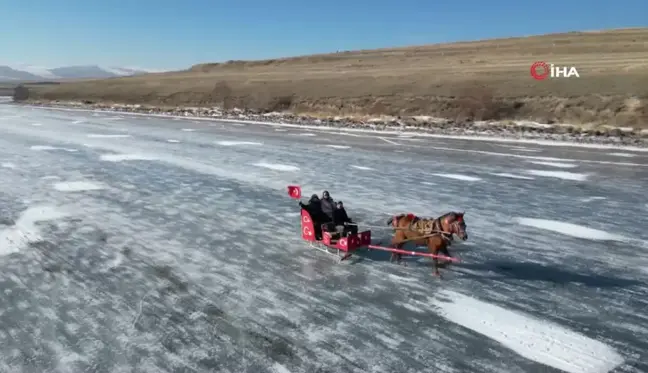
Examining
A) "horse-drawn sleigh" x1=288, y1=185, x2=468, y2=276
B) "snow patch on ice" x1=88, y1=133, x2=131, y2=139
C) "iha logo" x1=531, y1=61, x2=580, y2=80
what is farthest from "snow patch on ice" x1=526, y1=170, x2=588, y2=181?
"iha logo" x1=531, y1=61, x2=580, y2=80

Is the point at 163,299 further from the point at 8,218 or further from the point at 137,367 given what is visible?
the point at 8,218

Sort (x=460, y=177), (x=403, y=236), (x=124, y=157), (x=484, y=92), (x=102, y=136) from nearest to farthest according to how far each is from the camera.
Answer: (x=403, y=236), (x=460, y=177), (x=124, y=157), (x=102, y=136), (x=484, y=92)

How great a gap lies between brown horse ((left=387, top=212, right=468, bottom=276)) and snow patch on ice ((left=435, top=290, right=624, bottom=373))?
72 centimetres

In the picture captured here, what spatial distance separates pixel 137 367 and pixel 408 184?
890 cm

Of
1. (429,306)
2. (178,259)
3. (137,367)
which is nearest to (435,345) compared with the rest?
(429,306)

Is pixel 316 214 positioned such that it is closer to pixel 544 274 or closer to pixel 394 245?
pixel 394 245

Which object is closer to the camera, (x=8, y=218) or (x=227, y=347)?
(x=227, y=347)

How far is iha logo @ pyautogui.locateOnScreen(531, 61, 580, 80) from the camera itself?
3969 centimetres

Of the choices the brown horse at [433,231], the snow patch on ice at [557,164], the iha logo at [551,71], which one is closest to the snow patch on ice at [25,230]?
the brown horse at [433,231]

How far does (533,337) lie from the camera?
450 centimetres

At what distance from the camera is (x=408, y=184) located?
1199cm

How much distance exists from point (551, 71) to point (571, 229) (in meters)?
39.1

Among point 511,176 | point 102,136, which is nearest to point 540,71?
point 511,176

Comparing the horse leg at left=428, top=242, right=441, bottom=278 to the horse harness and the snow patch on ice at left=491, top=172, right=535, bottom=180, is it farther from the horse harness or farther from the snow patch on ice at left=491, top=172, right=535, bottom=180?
the snow patch on ice at left=491, top=172, right=535, bottom=180
